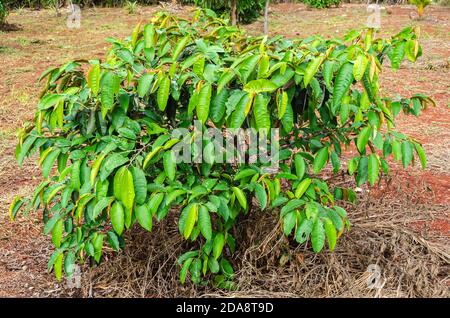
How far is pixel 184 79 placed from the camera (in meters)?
1.92

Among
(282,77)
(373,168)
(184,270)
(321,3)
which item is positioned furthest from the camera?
(321,3)

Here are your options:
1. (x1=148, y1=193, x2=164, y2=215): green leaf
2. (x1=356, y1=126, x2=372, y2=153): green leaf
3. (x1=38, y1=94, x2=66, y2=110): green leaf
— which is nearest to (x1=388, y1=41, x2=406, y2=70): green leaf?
(x1=356, y1=126, x2=372, y2=153): green leaf

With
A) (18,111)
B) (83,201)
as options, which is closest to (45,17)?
(18,111)

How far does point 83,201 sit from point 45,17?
1094cm

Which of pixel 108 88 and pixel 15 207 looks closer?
pixel 108 88

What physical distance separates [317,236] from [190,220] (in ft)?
1.39

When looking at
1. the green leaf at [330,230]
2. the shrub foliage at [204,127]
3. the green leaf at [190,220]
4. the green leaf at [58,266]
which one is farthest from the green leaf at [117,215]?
the green leaf at [330,230]

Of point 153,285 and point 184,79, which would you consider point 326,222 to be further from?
point 153,285

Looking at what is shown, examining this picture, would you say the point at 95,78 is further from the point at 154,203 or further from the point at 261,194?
the point at 261,194

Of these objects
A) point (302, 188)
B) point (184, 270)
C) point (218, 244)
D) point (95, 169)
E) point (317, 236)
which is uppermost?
point (95, 169)

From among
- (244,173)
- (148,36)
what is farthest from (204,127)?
(148,36)

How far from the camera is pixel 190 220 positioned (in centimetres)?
182

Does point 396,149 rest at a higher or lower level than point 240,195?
higher

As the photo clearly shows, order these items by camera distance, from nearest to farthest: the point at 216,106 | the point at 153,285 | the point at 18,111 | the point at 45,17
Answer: the point at 216,106 → the point at 153,285 → the point at 18,111 → the point at 45,17
